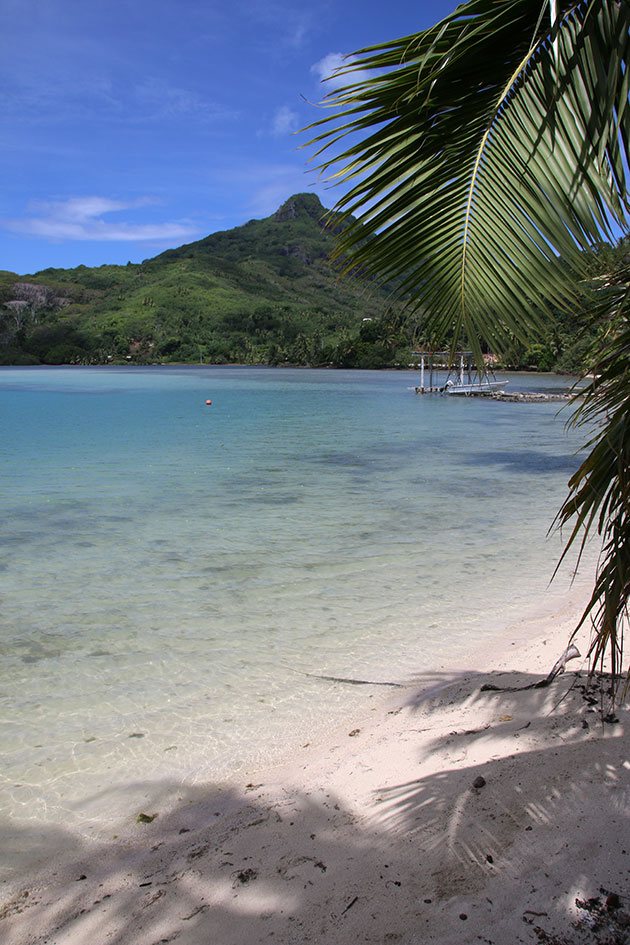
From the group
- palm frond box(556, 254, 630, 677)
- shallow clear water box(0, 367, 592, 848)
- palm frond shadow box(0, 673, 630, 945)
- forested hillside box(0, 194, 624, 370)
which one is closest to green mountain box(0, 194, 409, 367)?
forested hillside box(0, 194, 624, 370)

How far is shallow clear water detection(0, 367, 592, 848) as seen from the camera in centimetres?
385

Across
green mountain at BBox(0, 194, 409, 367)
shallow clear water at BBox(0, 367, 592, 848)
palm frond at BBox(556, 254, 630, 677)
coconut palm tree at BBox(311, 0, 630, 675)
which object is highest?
green mountain at BBox(0, 194, 409, 367)

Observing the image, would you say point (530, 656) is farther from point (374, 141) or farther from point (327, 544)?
point (327, 544)

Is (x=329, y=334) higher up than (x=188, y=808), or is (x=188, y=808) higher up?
(x=329, y=334)

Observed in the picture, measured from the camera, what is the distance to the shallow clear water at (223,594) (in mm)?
3849

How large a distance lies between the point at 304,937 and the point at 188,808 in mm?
1323

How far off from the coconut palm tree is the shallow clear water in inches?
105

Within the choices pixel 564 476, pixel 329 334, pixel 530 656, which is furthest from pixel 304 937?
pixel 329 334

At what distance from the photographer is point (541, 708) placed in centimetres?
320

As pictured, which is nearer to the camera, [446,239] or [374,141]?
[374,141]

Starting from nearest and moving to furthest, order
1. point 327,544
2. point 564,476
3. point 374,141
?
point 374,141 < point 327,544 < point 564,476

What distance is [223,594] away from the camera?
21.3 feet

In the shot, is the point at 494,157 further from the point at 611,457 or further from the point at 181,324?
the point at 181,324

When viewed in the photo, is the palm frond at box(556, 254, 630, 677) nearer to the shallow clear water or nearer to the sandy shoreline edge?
the sandy shoreline edge
